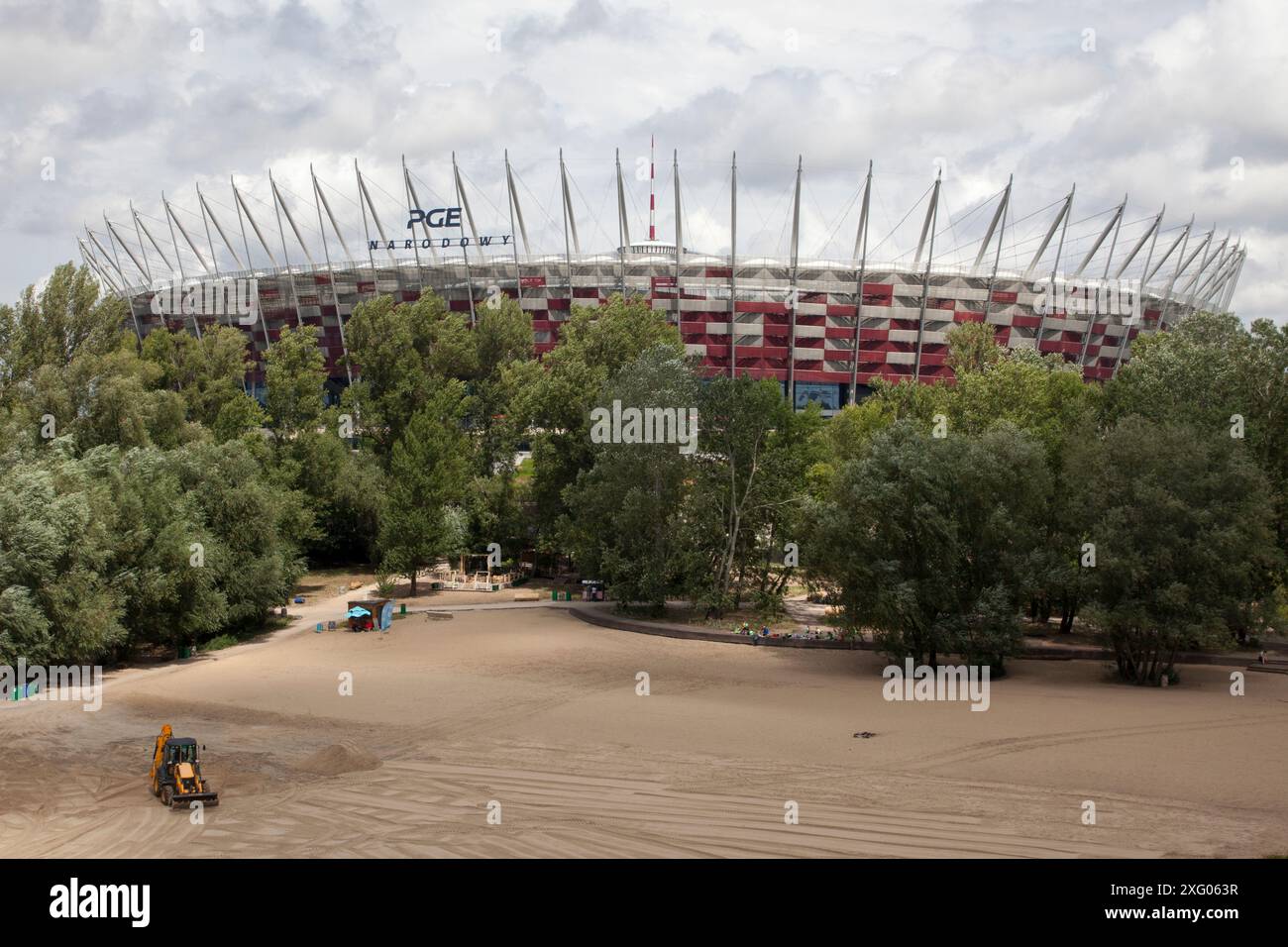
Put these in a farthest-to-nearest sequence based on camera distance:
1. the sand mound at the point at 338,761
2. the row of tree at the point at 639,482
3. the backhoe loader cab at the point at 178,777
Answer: the row of tree at the point at 639,482 < the sand mound at the point at 338,761 < the backhoe loader cab at the point at 178,777

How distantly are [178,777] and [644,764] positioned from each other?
356 inches

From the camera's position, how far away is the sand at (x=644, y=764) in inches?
682

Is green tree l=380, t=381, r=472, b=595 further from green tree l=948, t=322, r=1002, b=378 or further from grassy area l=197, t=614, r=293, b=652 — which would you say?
green tree l=948, t=322, r=1002, b=378

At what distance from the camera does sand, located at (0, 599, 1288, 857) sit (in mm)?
17328

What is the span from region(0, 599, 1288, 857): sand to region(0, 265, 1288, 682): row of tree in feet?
9.94

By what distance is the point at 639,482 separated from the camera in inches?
1761

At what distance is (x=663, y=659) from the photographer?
36344 millimetres

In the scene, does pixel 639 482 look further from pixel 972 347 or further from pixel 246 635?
pixel 972 347

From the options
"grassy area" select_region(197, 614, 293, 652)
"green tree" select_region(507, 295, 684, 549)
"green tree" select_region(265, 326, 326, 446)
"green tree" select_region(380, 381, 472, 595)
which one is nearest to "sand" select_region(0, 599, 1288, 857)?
"grassy area" select_region(197, 614, 293, 652)

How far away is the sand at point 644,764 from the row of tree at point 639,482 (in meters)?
3.03

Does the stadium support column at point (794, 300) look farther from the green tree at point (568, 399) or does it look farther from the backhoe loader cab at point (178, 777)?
the backhoe loader cab at point (178, 777)

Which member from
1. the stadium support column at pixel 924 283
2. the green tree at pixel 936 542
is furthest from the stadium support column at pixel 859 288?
the green tree at pixel 936 542

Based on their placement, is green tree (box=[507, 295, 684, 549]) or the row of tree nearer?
the row of tree
